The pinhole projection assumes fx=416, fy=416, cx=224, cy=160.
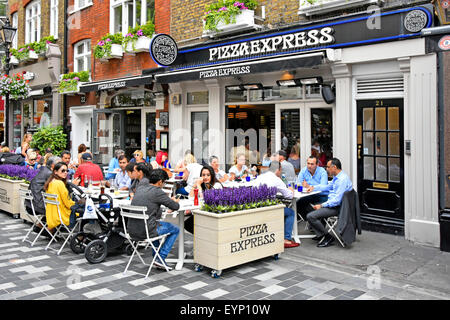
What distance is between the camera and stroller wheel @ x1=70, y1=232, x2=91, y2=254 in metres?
6.71

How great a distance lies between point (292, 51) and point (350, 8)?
4.81ft

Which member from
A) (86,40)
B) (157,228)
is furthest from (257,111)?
(86,40)

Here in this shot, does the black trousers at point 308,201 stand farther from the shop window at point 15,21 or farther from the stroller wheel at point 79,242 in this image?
the shop window at point 15,21

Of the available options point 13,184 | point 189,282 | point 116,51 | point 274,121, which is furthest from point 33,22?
point 189,282

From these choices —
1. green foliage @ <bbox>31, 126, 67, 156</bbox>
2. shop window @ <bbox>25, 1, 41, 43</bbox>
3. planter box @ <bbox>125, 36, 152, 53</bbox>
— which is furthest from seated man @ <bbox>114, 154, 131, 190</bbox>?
shop window @ <bbox>25, 1, 41, 43</bbox>

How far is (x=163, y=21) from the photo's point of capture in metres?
12.7

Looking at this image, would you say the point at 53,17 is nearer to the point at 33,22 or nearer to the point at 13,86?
the point at 33,22

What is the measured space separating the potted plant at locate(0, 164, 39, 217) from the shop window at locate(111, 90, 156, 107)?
4.93m

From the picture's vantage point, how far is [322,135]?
29.8 ft

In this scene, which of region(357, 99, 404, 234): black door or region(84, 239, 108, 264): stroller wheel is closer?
region(84, 239, 108, 264): stroller wheel

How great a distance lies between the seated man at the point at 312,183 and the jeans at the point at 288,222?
709 mm

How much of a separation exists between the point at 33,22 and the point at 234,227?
18457 millimetres

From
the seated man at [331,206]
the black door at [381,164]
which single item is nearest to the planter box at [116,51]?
the black door at [381,164]

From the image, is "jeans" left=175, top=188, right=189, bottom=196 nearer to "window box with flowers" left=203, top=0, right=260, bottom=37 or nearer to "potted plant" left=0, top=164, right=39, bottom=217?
"potted plant" left=0, top=164, right=39, bottom=217
